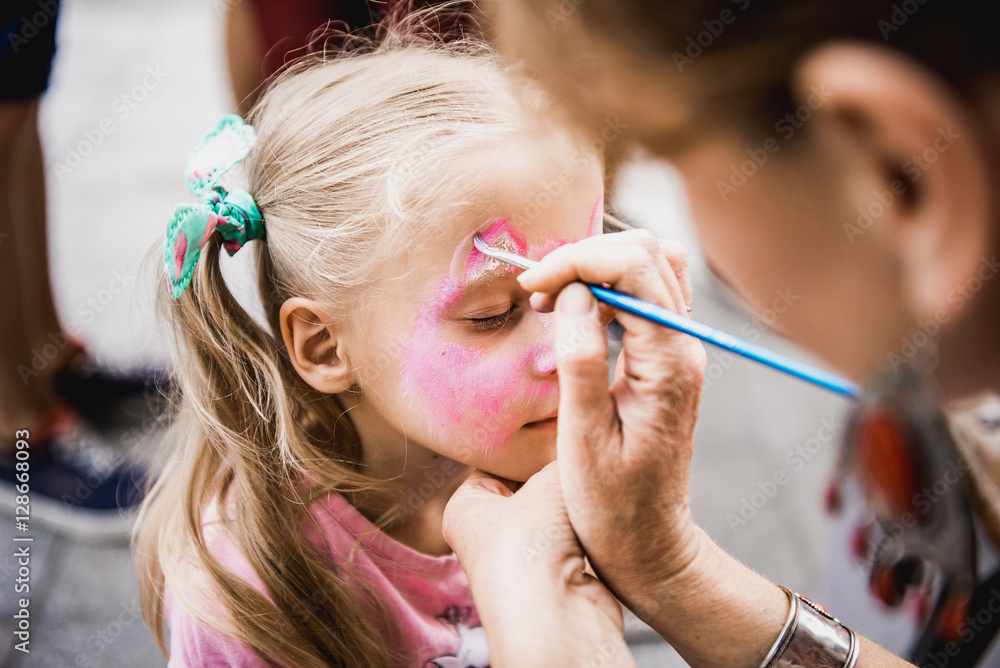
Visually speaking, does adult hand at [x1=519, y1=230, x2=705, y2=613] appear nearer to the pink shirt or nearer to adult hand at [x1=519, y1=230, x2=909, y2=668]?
adult hand at [x1=519, y1=230, x2=909, y2=668]

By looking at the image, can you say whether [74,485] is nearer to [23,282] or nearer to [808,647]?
[23,282]

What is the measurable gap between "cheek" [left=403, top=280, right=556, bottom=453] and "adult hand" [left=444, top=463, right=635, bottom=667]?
0.14 metres

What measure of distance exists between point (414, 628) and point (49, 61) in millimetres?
1712

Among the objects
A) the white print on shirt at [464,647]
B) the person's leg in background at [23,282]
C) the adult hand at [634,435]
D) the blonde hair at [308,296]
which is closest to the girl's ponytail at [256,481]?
the blonde hair at [308,296]

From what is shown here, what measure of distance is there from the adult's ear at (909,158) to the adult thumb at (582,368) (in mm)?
348

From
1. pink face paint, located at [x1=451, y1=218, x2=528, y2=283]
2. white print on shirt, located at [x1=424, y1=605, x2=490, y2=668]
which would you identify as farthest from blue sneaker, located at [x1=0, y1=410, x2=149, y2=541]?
pink face paint, located at [x1=451, y1=218, x2=528, y2=283]

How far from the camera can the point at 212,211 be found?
1.02 metres

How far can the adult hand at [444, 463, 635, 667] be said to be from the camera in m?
0.72

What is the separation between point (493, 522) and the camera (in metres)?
0.87

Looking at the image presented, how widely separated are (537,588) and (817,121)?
63cm

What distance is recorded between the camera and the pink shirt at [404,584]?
3.69 feet

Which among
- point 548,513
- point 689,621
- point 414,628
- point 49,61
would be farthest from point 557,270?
point 49,61

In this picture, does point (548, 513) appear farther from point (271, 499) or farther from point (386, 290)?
point (271, 499)

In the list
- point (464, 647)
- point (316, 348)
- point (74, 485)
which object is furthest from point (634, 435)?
point (74, 485)
